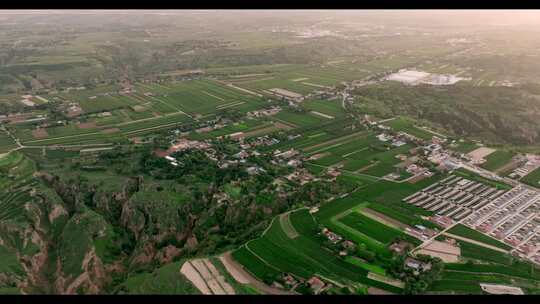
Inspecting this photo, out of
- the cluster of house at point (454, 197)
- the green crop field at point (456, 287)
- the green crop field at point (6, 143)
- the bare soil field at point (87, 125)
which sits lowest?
the green crop field at point (456, 287)

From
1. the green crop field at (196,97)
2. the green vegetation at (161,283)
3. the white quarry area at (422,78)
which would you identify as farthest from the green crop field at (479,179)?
the white quarry area at (422,78)

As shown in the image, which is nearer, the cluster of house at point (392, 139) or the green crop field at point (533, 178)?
the green crop field at point (533, 178)

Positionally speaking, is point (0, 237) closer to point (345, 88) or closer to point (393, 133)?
point (393, 133)

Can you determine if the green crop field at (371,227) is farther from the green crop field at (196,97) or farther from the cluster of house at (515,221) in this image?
the green crop field at (196,97)

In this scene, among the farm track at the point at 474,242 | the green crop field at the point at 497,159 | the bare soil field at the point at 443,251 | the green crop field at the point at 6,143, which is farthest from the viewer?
the green crop field at the point at 6,143

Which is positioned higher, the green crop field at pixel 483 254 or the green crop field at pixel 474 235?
the green crop field at pixel 474 235

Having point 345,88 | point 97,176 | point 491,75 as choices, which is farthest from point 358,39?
point 97,176
